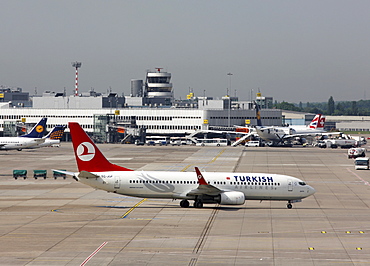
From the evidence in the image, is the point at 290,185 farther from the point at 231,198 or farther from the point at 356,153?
the point at 356,153

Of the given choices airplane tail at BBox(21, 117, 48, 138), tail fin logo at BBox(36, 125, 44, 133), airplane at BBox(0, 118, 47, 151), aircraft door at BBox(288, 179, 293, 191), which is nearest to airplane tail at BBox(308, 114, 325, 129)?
airplane tail at BBox(21, 117, 48, 138)

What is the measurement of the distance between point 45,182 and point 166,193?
27.9 metres

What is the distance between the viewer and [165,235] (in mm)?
43469

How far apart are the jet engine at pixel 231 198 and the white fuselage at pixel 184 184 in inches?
29.7

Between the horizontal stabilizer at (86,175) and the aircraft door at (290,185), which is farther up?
the horizontal stabilizer at (86,175)

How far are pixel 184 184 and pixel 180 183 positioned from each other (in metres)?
0.38

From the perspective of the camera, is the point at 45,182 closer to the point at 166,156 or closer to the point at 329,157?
the point at 166,156

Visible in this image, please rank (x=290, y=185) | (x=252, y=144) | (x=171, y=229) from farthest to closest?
(x=252, y=144)
(x=290, y=185)
(x=171, y=229)

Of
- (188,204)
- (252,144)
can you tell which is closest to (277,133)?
(252,144)

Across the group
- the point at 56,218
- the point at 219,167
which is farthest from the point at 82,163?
the point at 219,167

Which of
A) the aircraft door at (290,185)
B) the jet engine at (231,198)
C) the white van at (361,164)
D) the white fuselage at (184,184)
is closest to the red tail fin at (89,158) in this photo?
the white fuselage at (184,184)

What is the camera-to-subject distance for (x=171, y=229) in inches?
1799

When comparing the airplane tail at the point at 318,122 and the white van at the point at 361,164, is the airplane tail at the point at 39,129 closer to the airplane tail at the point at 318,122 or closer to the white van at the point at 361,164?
the white van at the point at 361,164

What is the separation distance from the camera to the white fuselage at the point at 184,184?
179 ft
